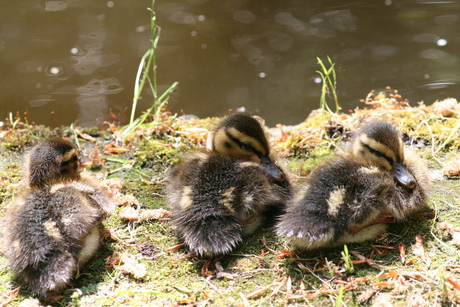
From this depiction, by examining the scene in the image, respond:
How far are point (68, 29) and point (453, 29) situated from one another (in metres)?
3.72

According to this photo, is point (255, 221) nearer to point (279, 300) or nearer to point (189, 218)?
point (189, 218)

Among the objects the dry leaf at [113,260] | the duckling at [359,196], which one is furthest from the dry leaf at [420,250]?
the dry leaf at [113,260]

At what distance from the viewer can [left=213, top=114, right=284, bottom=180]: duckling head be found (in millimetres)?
2316

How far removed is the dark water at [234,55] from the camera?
13.9ft

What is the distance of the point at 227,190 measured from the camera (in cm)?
207

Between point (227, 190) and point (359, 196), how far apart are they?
0.58m

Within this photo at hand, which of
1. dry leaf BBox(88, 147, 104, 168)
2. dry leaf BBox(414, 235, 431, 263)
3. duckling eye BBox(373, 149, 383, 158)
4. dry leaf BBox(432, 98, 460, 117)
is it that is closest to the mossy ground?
dry leaf BBox(414, 235, 431, 263)

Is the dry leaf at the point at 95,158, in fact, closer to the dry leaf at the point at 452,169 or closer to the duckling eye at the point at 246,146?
the duckling eye at the point at 246,146

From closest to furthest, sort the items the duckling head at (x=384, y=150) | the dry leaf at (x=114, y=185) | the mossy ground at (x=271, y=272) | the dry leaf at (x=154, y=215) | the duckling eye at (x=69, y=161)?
1. the mossy ground at (x=271, y=272)
2. the duckling head at (x=384, y=150)
3. the duckling eye at (x=69, y=161)
4. the dry leaf at (x=154, y=215)
5. the dry leaf at (x=114, y=185)

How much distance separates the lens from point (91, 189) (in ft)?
7.26

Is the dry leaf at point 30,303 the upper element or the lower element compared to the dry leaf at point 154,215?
upper

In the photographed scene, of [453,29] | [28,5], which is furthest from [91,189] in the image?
[453,29]

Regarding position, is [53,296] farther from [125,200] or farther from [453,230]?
[453,230]

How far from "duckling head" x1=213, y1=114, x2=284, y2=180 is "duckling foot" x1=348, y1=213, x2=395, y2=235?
1.51ft
